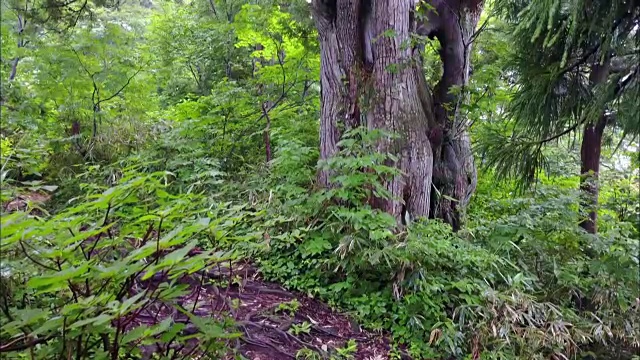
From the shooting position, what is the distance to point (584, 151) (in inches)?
126

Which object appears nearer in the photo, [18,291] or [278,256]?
[18,291]

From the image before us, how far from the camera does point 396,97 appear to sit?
3854mm

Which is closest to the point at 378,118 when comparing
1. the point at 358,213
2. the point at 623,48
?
the point at 358,213

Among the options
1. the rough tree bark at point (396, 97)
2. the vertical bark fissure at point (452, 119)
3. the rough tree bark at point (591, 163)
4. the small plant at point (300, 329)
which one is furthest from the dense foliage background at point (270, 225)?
the rough tree bark at point (396, 97)

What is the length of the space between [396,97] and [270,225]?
176 centimetres

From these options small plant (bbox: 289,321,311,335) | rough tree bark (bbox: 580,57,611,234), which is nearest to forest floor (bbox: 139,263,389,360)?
small plant (bbox: 289,321,311,335)

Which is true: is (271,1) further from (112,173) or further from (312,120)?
(112,173)

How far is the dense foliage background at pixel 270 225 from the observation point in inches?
52.4

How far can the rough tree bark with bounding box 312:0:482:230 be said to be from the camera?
12.6 ft

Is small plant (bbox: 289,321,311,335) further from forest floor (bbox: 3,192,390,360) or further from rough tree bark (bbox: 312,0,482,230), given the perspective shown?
rough tree bark (bbox: 312,0,482,230)

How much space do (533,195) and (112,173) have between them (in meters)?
4.75

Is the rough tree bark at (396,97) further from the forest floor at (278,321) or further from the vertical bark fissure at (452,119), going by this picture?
the forest floor at (278,321)

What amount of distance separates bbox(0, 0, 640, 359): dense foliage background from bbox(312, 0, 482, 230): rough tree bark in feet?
1.09

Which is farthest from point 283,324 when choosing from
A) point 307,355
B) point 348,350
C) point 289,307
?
point 348,350
